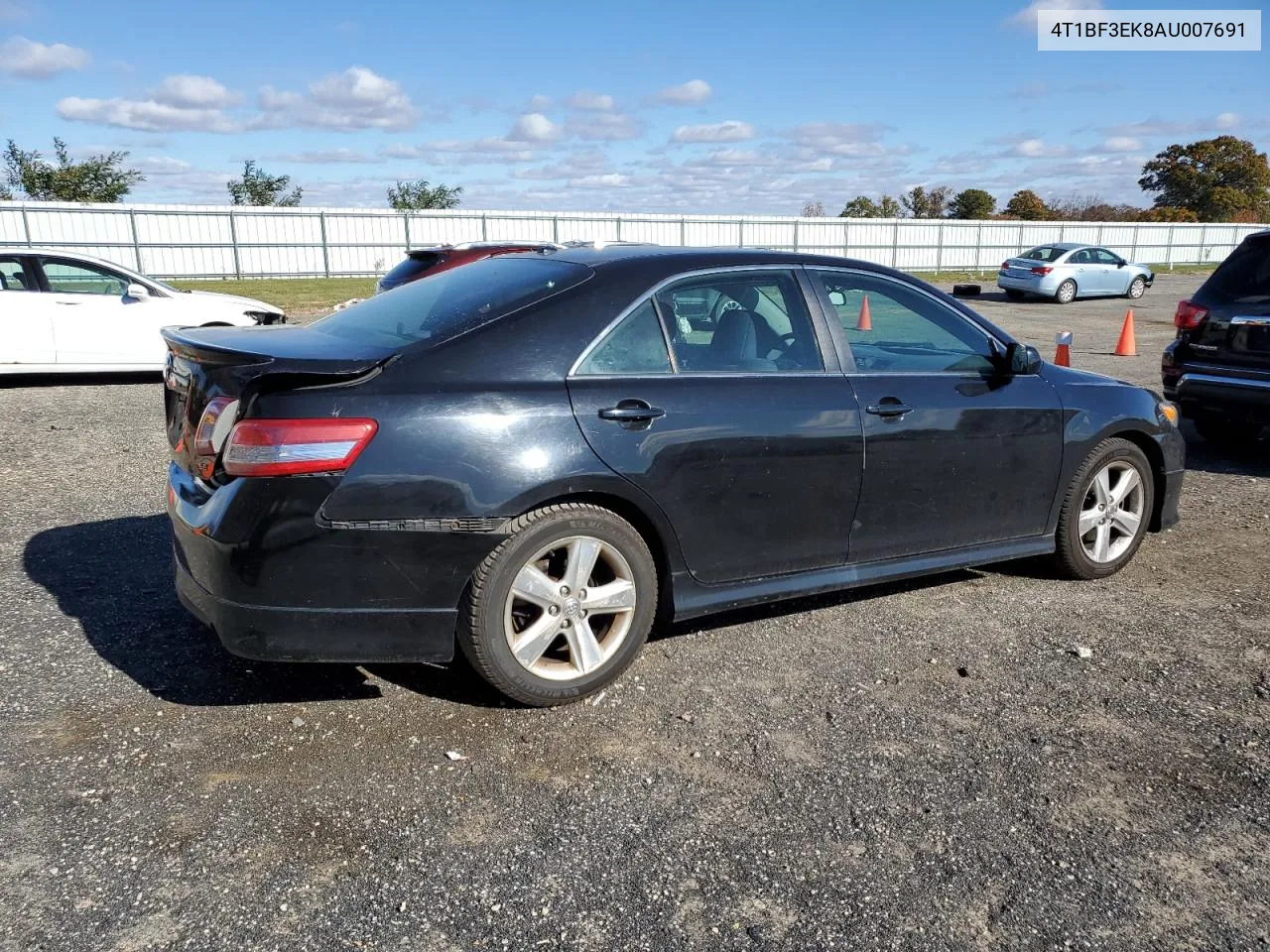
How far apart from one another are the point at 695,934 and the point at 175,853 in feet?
4.68

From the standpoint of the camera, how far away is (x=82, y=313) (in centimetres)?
1111

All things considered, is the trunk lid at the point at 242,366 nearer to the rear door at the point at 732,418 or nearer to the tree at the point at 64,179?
the rear door at the point at 732,418

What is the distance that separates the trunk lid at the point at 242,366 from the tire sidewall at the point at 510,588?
0.79 meters

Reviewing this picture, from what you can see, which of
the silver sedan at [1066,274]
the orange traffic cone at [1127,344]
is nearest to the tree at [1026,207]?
the silver sedan at [1066,274]

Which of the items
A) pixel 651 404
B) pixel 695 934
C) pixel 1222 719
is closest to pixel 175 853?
pixel 695 934

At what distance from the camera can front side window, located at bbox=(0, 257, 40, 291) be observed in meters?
10.8

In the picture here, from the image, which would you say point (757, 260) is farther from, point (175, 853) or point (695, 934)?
point (175, 853)

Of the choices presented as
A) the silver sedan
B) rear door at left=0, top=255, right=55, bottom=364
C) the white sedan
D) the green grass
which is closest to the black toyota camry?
the white sedan

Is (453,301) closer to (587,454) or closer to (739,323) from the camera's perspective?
(587,454)

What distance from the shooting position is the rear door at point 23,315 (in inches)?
425

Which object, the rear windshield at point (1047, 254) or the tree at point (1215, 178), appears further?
the tree at point (1215, 178)

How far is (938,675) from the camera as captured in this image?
3.99 metres

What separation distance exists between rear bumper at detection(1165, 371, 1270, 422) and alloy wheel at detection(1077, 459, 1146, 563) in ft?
9.03

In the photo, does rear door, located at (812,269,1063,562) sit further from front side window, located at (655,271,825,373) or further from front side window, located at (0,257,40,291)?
front side window, located at (0,257,40,291)
